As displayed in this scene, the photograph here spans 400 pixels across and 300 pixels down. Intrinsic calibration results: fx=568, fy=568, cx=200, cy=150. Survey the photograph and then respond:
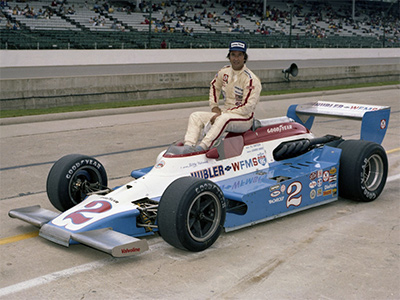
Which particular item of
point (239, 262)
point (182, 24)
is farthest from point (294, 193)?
point (182, 24)

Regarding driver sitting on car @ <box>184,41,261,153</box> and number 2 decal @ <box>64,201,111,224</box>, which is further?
driver sitting on car @ <box>184,41,261,153</box>

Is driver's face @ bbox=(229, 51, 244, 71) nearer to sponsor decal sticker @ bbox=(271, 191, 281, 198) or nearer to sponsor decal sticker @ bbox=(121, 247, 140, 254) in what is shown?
sponsor decal sticker @ bbox=(271, 191, 281, 198)

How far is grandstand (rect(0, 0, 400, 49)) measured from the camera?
28.9 metres

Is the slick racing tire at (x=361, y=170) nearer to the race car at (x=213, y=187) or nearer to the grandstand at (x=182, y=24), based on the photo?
the race car at (x=213, y=187)

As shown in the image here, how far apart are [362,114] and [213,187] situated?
363cm

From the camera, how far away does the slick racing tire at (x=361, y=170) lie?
22.9ft

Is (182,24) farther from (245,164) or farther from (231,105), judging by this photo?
(245,164)

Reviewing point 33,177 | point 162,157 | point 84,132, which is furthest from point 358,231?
point 84,132

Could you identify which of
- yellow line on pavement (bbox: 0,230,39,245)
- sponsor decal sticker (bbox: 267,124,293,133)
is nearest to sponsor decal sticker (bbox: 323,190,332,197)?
sponsor decal sticker (bbox: 267,124,293,133)

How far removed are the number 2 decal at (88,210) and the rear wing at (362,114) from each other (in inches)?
162

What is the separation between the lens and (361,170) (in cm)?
697

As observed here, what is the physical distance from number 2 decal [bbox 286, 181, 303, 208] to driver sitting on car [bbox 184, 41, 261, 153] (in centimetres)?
93

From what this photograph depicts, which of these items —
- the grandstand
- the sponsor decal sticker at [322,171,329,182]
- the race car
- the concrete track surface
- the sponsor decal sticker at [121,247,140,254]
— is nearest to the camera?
the concrete track surface

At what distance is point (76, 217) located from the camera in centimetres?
549
